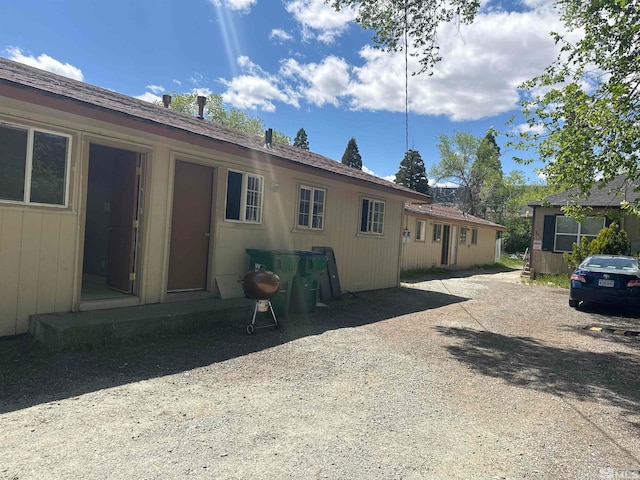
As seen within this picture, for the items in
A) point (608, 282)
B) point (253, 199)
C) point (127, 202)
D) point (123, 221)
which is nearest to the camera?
point (127, 202)

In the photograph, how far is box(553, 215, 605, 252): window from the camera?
15207 mm

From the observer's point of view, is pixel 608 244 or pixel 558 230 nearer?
pixel 608 244

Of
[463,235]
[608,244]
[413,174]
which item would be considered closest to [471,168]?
[413,174]

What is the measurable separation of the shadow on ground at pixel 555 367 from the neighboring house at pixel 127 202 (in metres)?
4.01

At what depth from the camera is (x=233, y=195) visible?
24.3 ft

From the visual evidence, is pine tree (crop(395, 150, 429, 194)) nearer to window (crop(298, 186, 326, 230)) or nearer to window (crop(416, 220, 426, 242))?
window (crop(416, 220, 426, 242))

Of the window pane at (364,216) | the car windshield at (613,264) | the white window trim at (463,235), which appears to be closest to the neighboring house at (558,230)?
the white window trim at (463,235)

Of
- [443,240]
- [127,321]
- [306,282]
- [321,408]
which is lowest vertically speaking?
[321,408]

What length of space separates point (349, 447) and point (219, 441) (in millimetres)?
910

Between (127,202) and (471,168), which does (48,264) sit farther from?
Answer: (471,168)

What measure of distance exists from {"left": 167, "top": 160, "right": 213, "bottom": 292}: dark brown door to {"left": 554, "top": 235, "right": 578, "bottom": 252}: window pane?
14.1 m

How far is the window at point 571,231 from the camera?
15207mm

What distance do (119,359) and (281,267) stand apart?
2993 millimetres

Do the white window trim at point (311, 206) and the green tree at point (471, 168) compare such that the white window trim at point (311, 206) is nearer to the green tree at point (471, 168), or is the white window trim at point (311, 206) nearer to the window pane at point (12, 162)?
the window pane at point (12, 162)
